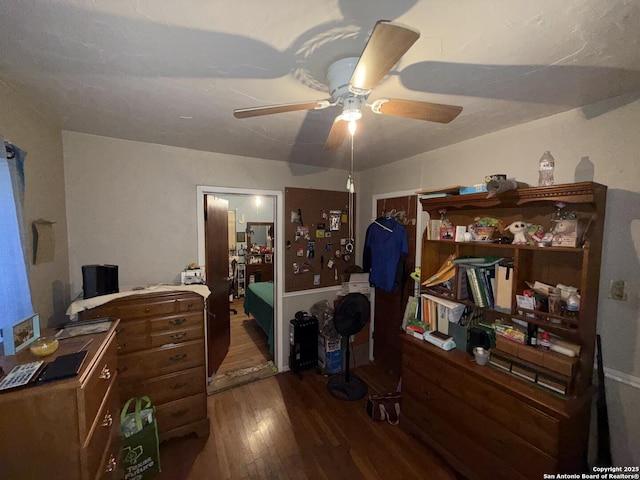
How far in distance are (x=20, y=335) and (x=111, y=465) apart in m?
0.84

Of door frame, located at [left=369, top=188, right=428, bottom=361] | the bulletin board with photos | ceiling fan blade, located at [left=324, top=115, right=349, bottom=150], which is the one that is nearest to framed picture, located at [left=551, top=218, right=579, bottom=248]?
door frame, located at [left=369, top=188, right=428, bottom=361]

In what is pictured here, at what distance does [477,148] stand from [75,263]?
3531 millimetres

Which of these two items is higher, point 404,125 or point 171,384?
point 404,125

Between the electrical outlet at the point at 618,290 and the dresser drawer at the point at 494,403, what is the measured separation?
81 centimetres

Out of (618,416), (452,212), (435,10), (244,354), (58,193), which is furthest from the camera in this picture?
(244,354)

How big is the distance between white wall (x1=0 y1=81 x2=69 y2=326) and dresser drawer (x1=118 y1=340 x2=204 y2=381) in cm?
61

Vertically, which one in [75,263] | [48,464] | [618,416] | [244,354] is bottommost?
[244,354]

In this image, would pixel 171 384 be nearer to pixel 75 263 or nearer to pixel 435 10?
pixel 75 263

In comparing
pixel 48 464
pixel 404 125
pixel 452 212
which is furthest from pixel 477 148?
pixel 48 464

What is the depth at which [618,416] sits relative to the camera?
4.83 feet

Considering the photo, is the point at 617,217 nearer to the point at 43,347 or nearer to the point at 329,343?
the point at 329,343

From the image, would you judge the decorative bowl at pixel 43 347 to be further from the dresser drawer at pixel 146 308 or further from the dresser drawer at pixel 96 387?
the dresser drawer at pixel 146 308

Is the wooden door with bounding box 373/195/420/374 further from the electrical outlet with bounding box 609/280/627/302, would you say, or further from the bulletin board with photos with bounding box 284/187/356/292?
the electrical outlet with bounding box 609/280/627/302

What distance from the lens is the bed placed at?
11.0 feet
